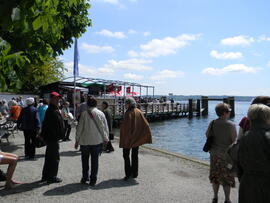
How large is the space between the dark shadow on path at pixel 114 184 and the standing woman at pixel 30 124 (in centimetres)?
287

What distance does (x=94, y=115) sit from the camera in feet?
19.7

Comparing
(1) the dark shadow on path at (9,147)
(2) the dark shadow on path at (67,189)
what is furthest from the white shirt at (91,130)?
(1) the dark shadow on path at (9,147)

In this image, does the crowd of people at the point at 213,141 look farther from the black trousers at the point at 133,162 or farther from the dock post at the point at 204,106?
the dock post at the point at 204,106

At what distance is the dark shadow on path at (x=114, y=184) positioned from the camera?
588cm

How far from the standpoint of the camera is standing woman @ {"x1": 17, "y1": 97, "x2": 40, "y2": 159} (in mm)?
8008

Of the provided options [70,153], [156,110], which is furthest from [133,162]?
[156,110]

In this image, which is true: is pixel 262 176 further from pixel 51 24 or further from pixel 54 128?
pixel 54 128

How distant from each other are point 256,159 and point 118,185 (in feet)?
11.3

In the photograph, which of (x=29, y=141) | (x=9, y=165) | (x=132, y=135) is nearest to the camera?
(x=9, y=165)

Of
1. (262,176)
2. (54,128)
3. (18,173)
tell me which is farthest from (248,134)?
(18,173)

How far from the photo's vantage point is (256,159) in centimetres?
318

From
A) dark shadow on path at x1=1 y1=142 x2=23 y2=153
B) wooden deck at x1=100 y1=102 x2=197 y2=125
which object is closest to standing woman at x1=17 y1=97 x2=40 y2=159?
dark shadow on path at x1=1 y1=142 x2=23 y2=153

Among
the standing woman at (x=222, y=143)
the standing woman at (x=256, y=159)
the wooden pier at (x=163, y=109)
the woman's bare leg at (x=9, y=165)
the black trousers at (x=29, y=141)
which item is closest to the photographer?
the standing woman at (x=256, y=159)

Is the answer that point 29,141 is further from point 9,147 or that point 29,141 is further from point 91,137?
point 91,137
